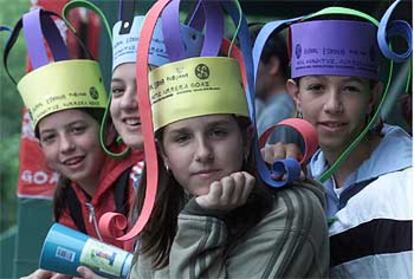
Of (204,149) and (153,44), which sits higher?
(153,44)

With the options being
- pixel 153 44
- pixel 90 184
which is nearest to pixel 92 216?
pixel 90 184

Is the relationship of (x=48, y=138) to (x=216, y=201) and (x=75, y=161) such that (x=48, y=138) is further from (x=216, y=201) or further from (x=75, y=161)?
(x=216, y=201)

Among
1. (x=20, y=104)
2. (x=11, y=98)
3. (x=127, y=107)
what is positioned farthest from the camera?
(x=11, y=98)

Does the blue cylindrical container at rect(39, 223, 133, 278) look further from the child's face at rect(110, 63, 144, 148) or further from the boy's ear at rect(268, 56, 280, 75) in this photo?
the boy's ear at rect(268, 56, 280, 75)

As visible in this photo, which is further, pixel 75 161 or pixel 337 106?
pixel 75 161

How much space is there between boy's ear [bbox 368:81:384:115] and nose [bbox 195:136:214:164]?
564 mm

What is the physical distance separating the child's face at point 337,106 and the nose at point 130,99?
→ 51cm

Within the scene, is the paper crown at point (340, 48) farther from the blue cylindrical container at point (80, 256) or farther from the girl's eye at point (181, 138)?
the blue cylindrical container at point (80, 256)

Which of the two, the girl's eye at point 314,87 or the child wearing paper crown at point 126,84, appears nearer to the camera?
the girl's eye at point 314,87

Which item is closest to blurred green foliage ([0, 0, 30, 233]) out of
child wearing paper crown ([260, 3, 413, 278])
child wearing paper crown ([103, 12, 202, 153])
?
child wearing paper crown ([103, 12, 202, 153])

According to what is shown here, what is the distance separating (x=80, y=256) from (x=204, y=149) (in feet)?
2.28

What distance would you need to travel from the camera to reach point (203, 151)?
1.99m

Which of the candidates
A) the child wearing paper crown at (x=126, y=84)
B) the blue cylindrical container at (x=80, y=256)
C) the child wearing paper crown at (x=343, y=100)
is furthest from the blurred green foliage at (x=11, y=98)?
the child wearing paper crown at (x=343, y=100)

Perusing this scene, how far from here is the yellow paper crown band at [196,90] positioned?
202 centimetres
